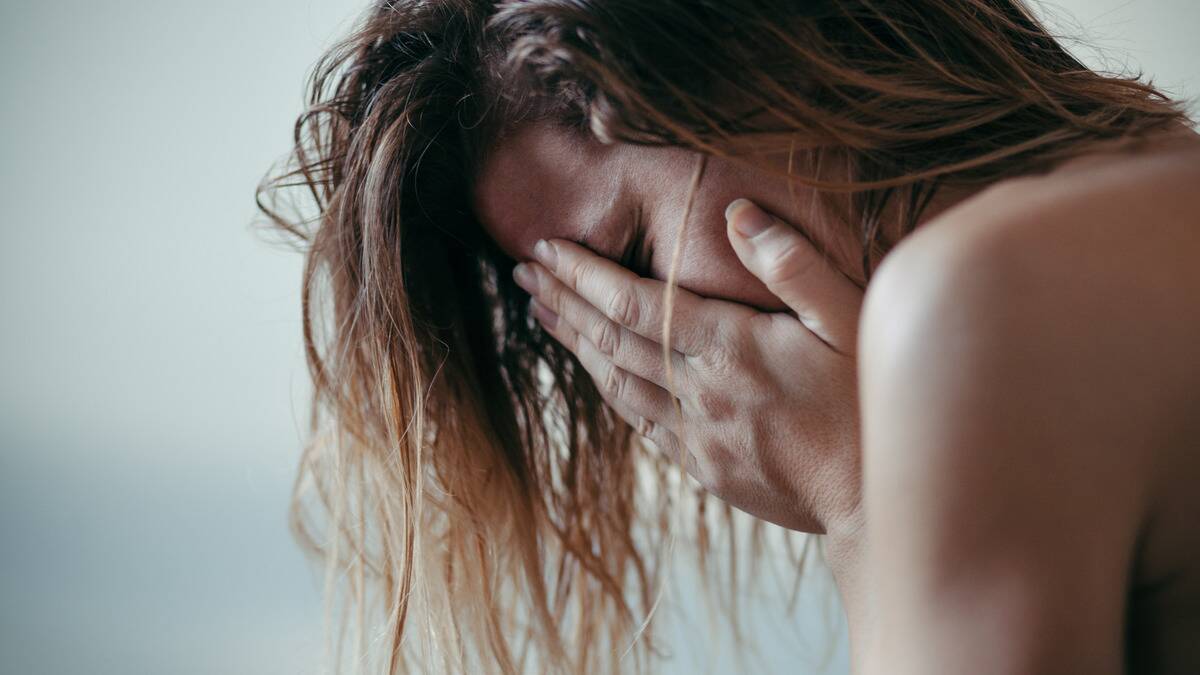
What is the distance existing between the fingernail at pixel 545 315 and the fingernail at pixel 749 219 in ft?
0.81

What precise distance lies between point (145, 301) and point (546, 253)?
614 mm

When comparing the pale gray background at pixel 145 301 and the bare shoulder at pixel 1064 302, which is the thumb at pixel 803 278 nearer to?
the bare shoulder at pixel 1064 302

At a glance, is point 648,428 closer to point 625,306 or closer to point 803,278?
point 625,306

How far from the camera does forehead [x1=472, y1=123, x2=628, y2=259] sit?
29.1 inches

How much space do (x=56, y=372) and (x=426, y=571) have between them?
1.82 feet

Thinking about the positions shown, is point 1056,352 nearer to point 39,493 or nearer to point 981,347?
point 981,347

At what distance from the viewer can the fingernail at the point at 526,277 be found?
2.80 ft

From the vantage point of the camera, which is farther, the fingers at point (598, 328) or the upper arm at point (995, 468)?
the fingers at point (598, 328)

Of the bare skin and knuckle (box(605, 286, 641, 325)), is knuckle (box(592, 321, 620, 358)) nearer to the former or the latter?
knuckle (box(605, 286, 641, 325))

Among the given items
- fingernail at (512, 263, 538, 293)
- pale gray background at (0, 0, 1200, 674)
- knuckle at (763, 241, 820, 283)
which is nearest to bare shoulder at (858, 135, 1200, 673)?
knuckle at (763, 241, 820, 283)

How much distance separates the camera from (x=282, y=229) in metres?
1.01

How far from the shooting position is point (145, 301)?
1.18 metres

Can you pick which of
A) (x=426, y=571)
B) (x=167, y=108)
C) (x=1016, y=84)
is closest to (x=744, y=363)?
(x=1016, y=84)

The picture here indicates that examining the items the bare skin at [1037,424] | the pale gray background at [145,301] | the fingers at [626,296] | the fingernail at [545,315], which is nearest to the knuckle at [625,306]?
the fingers at [626,296]
